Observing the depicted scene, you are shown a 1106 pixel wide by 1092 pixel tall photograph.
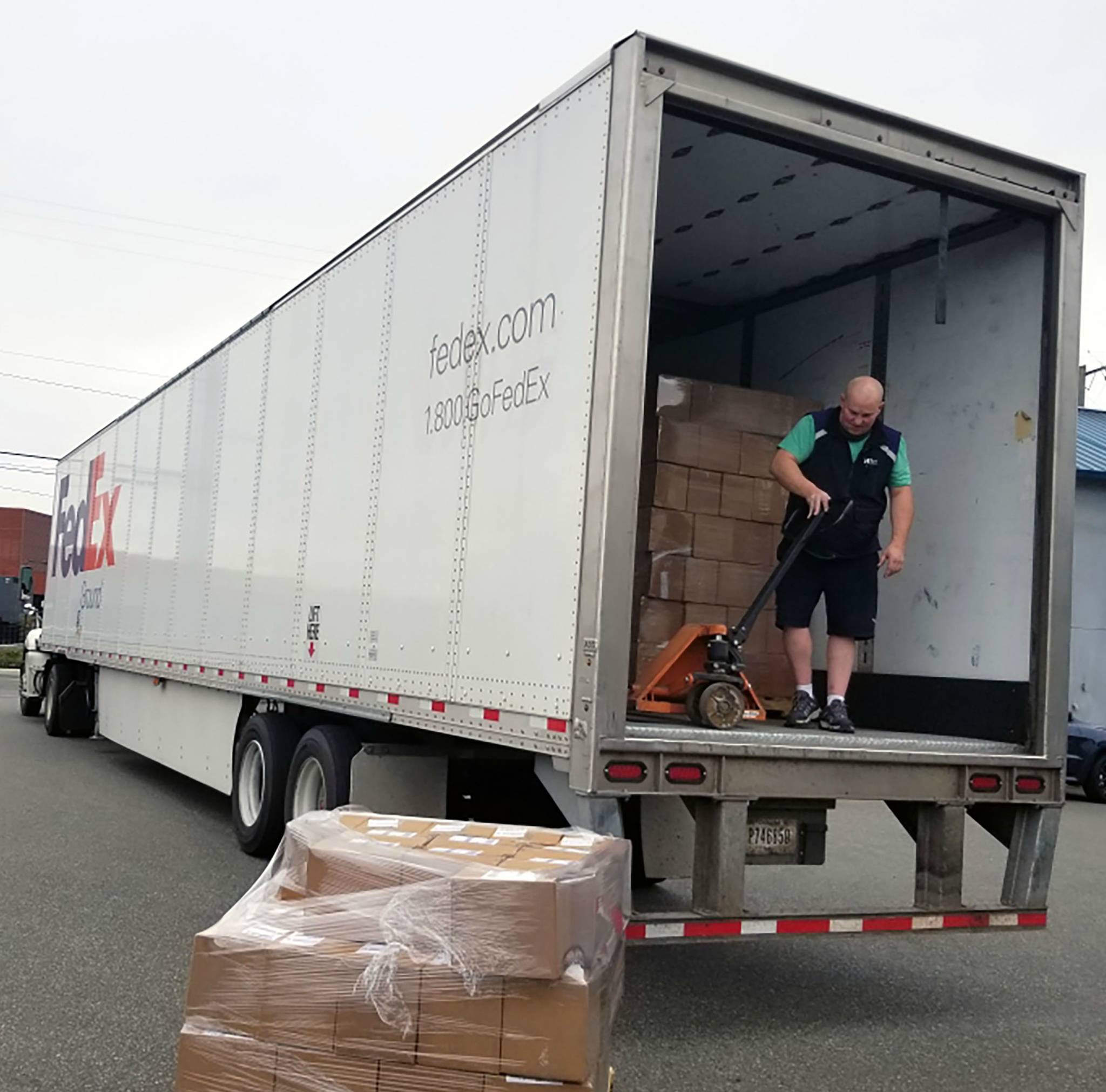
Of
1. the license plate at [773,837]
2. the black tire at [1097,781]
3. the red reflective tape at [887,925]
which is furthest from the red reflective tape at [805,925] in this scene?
the black tire at [1097,781]

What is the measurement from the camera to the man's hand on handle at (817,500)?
633cm

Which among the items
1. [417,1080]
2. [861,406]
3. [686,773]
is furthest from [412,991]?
[861,406]

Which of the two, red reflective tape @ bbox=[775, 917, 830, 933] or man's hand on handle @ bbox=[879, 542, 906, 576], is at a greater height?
man's hand on handle @ bbox=[879, 542, 906, 576]

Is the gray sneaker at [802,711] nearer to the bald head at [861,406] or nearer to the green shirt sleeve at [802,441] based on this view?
the green shirt sleeve at [802,441]

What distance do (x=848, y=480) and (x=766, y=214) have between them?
4.70 feet

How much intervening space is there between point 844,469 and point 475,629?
6.87ft

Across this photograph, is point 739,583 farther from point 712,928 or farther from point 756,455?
point 712,928

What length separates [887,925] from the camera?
5.56m

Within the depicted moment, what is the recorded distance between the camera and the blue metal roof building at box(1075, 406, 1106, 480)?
69.4ft

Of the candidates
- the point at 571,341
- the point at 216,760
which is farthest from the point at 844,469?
the point at 216,760

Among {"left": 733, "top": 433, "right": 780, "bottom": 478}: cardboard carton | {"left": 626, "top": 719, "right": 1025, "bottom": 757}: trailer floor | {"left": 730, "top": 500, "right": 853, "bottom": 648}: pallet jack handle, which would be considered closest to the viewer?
{"left": 626, "top": 719, "right": 1025, "bottom": 757}: trailer floor

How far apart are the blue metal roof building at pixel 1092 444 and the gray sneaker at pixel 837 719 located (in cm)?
1274

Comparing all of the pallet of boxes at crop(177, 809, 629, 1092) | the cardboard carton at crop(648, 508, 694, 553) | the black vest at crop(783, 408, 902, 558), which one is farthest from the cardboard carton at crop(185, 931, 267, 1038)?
the black vest at crop(783, 408, 902, 558)

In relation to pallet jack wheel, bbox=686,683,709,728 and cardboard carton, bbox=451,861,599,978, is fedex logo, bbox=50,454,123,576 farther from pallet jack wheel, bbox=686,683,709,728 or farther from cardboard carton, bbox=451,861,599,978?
cardboard carton, bbox=451,861,599,978
